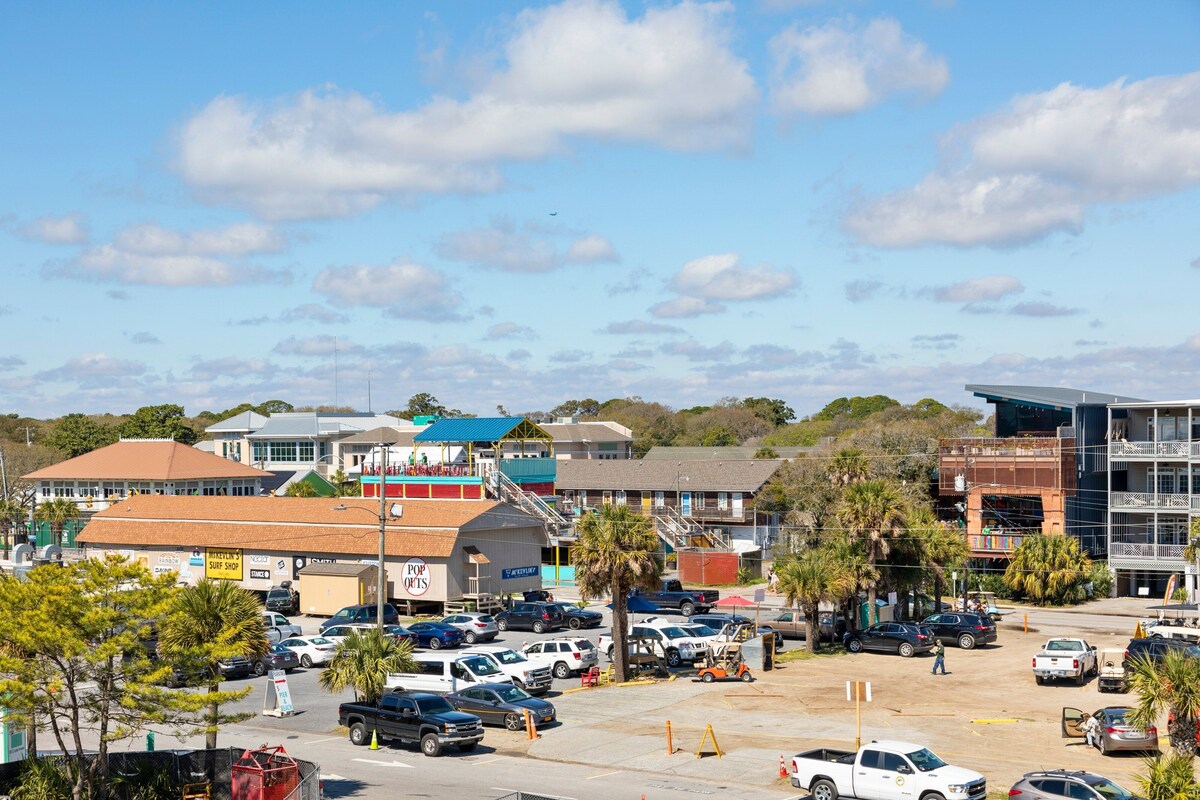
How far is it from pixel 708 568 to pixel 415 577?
21596mm

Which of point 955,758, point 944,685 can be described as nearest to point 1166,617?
point 944,685

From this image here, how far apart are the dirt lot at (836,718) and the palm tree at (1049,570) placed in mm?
15574

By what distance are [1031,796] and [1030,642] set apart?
93.4 feet

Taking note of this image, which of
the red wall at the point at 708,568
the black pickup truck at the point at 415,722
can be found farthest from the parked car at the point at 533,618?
the black pickup truck at the point at 415,722

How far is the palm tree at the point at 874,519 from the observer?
50.5m

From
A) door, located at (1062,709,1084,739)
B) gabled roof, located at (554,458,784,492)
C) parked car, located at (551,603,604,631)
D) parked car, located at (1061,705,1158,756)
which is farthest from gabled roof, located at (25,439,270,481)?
parked car, located at (1061,705,1158,756)

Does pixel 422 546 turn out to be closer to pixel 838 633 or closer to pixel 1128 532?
pixel 838 633

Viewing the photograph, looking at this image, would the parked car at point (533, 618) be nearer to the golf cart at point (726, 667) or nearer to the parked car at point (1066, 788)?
the golf cart at point (726, 667)

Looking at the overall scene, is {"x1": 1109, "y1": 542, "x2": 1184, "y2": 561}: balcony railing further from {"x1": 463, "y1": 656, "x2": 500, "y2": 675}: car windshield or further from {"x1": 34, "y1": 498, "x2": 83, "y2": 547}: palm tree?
{"x1": 34, "y1": 498, "x2": 83, "y2": 547}: palm tree

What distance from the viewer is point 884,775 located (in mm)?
25953

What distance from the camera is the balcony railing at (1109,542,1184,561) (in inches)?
2532

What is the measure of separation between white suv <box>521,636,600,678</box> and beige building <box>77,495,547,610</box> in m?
14.9

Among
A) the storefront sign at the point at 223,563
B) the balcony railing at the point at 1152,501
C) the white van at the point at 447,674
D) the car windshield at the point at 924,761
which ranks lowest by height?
the white van at the point at 447,674

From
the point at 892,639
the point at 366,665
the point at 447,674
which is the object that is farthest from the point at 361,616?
the point at 892,639
